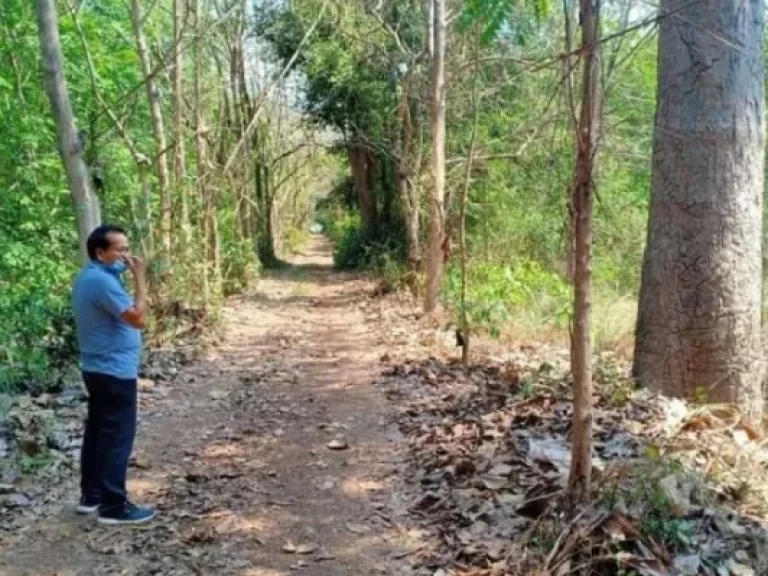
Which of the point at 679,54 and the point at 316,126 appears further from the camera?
the point at 316,126

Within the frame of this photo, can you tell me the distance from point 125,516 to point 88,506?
12.3 inches

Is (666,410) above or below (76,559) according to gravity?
above

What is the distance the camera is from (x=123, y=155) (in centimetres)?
1449

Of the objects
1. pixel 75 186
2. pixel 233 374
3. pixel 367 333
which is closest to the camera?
pixel 75 186

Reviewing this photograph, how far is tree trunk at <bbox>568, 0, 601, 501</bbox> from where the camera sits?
3572 millimetres

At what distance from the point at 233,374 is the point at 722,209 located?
6368 mm

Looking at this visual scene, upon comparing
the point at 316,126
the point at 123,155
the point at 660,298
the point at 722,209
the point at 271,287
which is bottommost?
the point at 271,287

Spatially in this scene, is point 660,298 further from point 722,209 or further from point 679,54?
point 679,54

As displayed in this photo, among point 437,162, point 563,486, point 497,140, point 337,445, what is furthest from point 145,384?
point 497,140

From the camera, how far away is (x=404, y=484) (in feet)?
17.6

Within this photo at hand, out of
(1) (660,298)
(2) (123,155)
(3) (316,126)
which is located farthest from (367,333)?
(3) (316,126)

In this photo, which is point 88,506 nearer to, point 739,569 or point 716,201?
point 739,569

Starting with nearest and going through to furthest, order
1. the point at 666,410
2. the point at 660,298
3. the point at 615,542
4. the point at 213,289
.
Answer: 1. the point at 615,542
2. the point at 666,410
3. the point at 660,298
4. the point at 213,289

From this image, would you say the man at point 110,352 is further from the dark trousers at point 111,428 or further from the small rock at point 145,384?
the small rock at point 145,384
